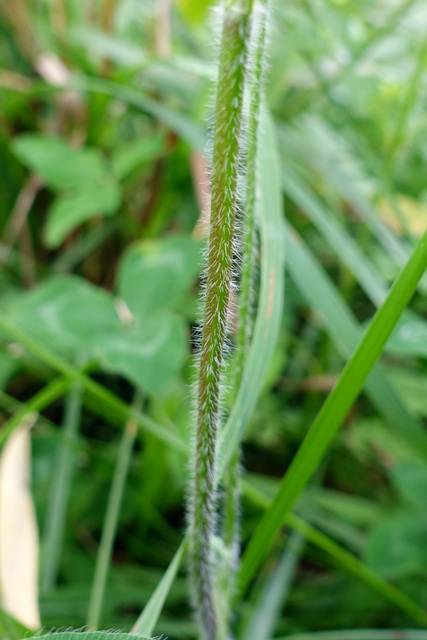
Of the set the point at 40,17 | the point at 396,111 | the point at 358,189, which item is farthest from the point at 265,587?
the point at 40,17

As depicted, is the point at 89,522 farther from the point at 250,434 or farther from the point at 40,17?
the point at 40,17

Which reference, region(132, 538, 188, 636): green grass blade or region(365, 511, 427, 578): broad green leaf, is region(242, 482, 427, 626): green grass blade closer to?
region(365, 511, 427, 578): broad green leaf

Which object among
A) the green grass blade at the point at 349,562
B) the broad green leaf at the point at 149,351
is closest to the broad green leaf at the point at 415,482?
the green grass blade at the point at 349,562

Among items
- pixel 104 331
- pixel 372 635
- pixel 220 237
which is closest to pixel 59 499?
pixel 104 331

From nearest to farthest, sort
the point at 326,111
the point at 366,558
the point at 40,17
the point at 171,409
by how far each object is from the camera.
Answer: the point at 366,558 → the point at 171,409 → the point at 326,111 → the point at 40,17

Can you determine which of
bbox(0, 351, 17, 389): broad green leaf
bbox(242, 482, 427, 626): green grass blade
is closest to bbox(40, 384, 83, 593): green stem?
bbox(0, 351, 17, 389): broad green leaf
